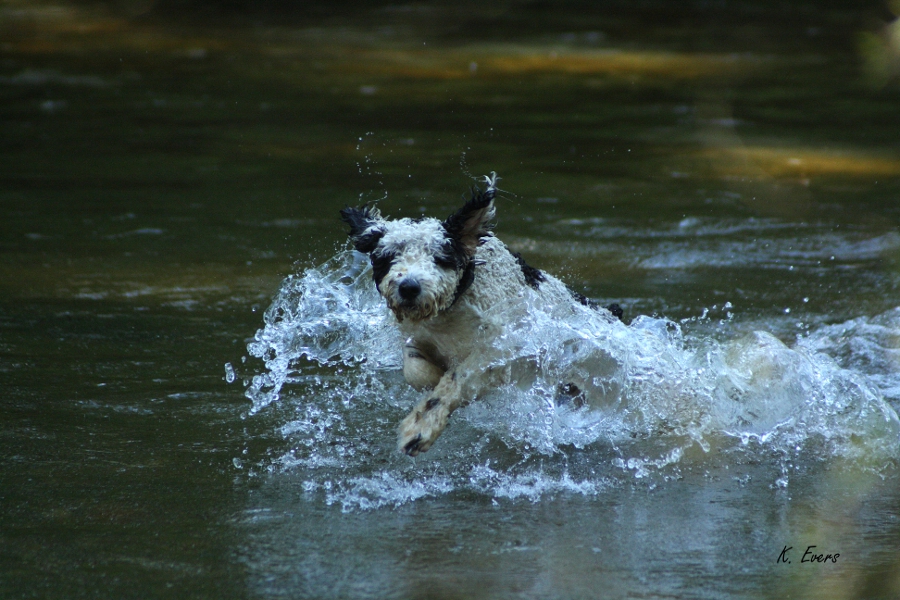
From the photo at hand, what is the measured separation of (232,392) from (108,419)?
2.20ft

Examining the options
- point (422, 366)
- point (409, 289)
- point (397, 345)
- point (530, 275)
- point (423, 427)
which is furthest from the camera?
point (397, 345)

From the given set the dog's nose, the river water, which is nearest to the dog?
the dog's nose

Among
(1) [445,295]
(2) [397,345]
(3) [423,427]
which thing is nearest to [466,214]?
(1) [445,295]

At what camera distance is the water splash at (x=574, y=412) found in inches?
189

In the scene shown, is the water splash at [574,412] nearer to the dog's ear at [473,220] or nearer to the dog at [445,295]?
the dog at [445,295]

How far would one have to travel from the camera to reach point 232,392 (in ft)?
18.9

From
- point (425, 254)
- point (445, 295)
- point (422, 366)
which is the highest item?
point (425, 254)

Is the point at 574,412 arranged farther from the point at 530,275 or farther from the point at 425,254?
the point at 425,254

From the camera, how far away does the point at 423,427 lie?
4.64 metres

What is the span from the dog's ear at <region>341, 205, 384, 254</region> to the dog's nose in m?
0.38

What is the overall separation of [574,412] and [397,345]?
100 centimetres

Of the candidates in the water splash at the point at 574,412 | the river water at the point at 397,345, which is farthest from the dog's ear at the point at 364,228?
the water splash at the point at 574,412

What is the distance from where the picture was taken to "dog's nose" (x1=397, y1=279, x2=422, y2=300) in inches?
177

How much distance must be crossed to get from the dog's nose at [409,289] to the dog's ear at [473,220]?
0.39m
